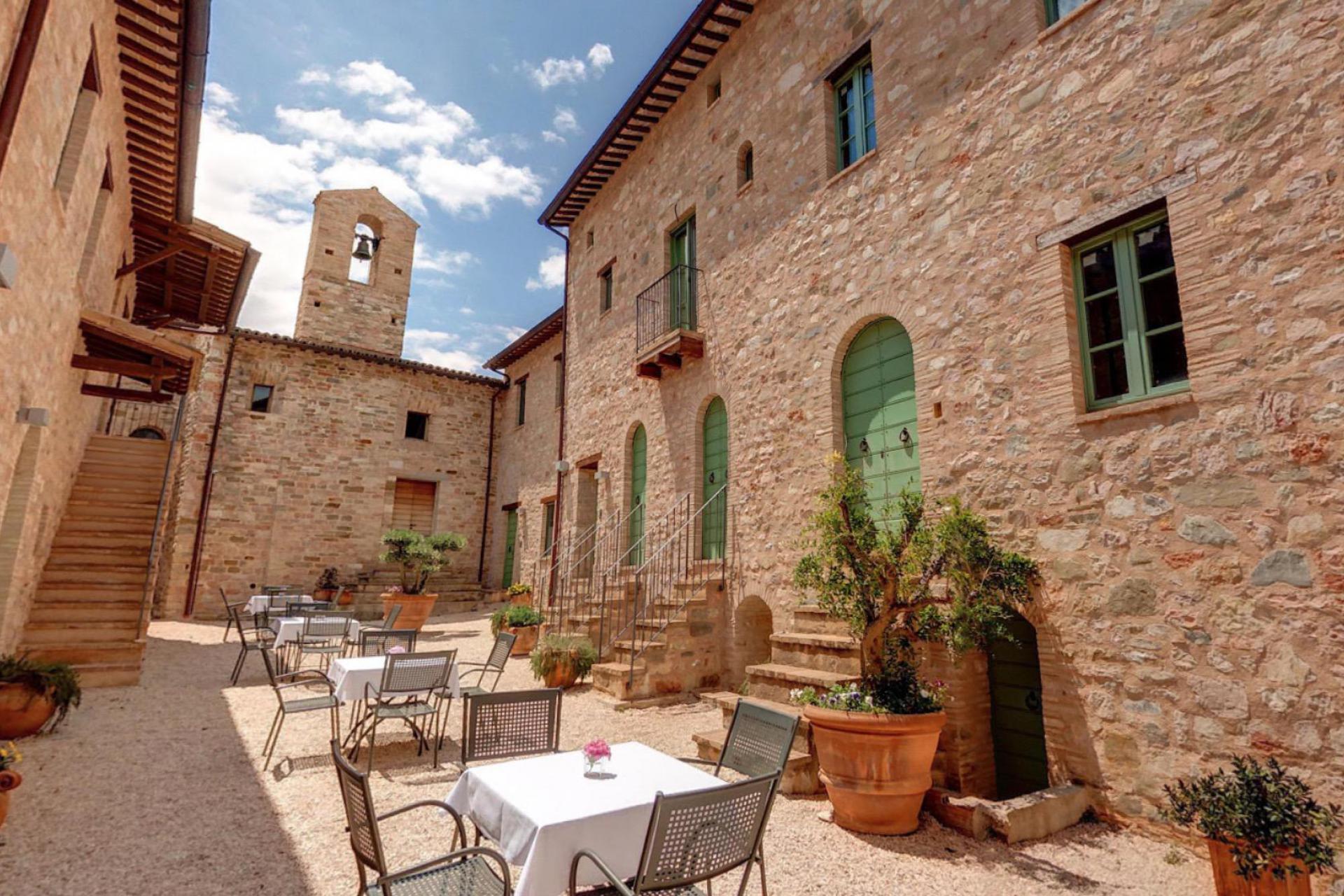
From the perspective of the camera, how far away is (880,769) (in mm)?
4035

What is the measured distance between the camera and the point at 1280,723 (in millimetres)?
3619

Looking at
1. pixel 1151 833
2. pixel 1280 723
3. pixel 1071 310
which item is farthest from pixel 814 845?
pixel 1071 310

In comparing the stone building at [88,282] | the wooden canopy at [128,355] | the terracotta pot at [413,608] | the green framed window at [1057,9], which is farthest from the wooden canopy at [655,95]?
the terracotta pot at [413,608]

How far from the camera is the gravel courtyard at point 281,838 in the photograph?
337 cm

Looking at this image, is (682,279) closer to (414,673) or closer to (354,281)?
(414,673)

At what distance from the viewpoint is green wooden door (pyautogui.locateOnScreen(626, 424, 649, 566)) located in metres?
10.4

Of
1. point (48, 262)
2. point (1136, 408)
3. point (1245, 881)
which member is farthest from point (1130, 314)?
point (48, 262)

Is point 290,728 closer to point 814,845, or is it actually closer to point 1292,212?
point 814,845

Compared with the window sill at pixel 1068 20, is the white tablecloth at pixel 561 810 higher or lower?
lower

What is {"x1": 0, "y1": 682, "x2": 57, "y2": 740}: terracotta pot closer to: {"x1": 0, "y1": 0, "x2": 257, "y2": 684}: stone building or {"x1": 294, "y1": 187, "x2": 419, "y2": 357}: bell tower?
{"x1": 0, "y1": 0, "x2": 257, "y2": 684}: stone building

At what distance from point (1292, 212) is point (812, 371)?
402 centimetres

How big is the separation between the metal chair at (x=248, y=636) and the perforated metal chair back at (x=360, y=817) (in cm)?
356

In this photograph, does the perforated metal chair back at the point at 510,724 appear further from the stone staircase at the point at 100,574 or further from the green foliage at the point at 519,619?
the green foliage at the point at 519,619

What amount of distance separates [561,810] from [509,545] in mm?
Answer: 14854
